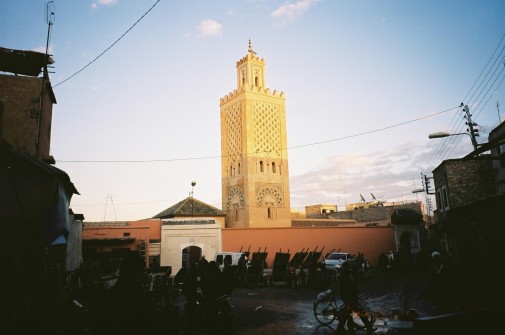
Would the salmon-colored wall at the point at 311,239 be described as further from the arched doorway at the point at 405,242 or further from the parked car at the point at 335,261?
the parked car at the point at 335,261

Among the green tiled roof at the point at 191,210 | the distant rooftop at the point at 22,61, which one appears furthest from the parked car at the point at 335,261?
the distant rooftop at the point at 22,61

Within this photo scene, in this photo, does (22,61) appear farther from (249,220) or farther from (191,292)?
(249,220)

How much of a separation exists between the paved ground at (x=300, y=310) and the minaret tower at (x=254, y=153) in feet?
61.9

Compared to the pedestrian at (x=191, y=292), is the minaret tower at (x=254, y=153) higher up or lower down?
higher up

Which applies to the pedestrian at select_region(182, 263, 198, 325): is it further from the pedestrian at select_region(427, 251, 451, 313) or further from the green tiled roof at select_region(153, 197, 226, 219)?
the green tiled roof at select_region(153, 197, 226, 219)

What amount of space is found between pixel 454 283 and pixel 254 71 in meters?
33.8

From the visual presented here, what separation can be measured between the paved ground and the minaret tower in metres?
18.9

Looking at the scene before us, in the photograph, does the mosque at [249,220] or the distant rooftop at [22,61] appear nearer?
the distant rooftop at [22,61]

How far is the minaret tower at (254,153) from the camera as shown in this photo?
3556 centimetres

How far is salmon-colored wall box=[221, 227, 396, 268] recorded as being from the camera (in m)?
25.8

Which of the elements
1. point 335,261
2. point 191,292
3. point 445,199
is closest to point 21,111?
point 191,292

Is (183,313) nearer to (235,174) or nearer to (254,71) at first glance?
(235,174)

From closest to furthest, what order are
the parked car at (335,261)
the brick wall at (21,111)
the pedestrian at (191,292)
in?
the pedestrian at (191,292), the brick wall at (21,111), the parked car at (335,261)

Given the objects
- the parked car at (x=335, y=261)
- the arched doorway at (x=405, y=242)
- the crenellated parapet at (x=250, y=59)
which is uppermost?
the crenellated parapet at (x=250, y=59)
